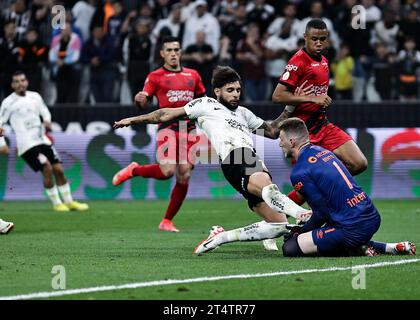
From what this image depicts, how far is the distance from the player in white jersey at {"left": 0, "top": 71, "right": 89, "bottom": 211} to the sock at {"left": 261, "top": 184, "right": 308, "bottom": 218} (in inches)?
336

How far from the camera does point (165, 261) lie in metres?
10.5

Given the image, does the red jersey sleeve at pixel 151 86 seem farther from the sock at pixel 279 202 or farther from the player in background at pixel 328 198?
the player in background at pixel 328 198

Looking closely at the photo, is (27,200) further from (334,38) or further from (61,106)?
(334,38)

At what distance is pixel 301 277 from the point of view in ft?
29.5

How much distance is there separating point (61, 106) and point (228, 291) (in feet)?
43.2

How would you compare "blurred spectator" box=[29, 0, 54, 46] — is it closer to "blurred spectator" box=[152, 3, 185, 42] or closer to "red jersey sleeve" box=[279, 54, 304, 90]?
"blurred spectator" box=[152, 3, 185, 42]

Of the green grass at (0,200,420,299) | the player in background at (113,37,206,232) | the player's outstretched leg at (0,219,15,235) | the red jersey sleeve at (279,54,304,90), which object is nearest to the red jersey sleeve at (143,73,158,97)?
the player in background at (113,37,206,232)

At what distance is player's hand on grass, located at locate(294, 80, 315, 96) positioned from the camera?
12570 millimetres

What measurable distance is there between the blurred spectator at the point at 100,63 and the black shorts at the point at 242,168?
10027 mm

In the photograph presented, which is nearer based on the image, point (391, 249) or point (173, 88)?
point (391, 249)

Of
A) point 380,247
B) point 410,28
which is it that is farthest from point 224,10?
point 380,247

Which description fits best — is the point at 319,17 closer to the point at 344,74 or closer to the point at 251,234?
the point at 344,74

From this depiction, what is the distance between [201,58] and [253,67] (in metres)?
1.08
